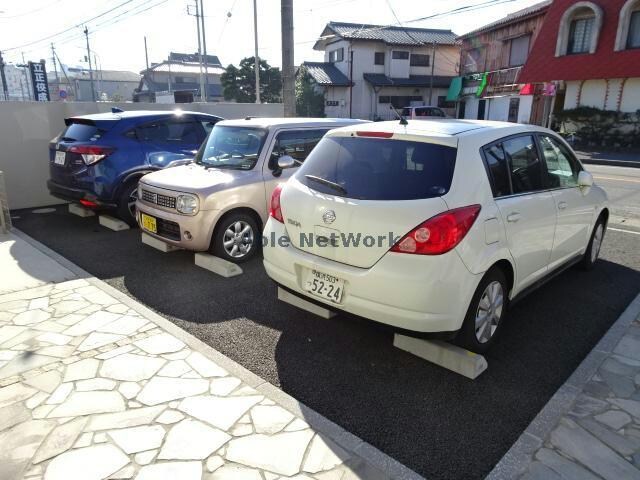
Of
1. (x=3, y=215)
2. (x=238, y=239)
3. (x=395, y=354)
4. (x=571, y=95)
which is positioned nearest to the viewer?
(x=395, y=354)

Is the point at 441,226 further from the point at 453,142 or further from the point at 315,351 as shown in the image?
the point at 315,351

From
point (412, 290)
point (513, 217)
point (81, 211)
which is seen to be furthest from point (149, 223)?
point (513, 217)

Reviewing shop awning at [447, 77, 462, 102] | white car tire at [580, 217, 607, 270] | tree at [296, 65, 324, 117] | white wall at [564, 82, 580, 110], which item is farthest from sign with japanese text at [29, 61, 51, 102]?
white car tire at [580, 217, 607, 270]

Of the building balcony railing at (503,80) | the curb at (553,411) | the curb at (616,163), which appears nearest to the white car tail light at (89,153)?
the curb at (553,411)

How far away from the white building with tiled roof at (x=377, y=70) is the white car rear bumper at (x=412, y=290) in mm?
34790

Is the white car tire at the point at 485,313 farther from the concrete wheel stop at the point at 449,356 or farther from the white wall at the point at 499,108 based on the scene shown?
the white wall at the point at 499,108

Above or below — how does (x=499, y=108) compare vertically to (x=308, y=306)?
above

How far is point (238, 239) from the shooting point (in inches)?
200

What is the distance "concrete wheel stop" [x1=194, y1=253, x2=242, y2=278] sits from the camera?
4.76 metres

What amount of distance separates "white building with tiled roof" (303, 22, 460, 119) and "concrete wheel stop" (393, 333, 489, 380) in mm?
34666

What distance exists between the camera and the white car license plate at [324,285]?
2998mm

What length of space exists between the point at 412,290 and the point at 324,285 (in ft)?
2.12

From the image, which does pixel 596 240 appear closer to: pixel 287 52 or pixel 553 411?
pixel 553 411

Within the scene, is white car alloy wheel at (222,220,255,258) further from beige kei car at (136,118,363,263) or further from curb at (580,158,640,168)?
curb at (580,158,640,168)
